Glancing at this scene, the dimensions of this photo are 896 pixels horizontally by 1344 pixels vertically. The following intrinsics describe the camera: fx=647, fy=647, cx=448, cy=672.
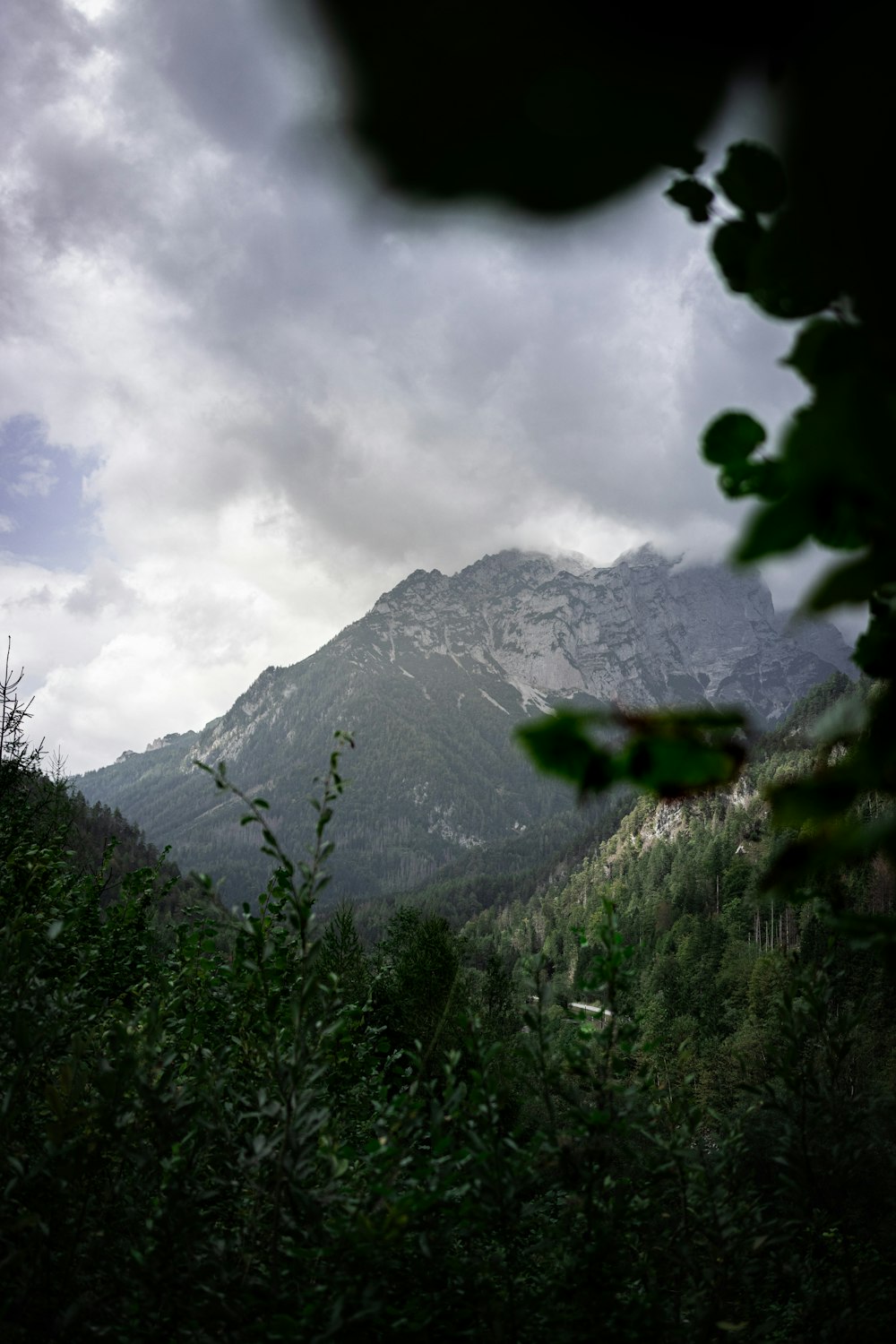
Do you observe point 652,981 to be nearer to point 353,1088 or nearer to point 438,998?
point 438,998

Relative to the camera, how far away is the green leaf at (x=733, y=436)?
913 mm

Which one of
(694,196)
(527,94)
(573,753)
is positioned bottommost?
(573,753)

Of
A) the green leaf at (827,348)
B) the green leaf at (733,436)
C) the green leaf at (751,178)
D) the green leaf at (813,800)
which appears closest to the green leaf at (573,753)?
the green leaf at (813,800)

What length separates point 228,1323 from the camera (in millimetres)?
1914

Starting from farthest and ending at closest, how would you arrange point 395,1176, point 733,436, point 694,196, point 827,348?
point 395,1176, point 694,196, point 733,436, point 827,348

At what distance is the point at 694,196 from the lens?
1037 mm

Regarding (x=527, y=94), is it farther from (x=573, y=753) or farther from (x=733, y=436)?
(x=573, y=753)

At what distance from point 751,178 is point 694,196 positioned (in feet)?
0.62

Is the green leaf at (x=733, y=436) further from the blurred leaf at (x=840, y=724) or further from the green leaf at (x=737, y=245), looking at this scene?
the blurred leaf at (x=840, y=724)

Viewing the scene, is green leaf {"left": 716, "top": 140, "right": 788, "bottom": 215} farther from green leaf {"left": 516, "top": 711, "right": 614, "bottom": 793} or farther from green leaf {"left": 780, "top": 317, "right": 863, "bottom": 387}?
green leaf {"left": 516, "top": 711, "right": 614, "bottom": 793}

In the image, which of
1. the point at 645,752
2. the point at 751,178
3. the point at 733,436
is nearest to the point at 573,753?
the point at 645,752

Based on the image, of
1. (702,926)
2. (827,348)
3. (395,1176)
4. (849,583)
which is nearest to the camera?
(849,583)

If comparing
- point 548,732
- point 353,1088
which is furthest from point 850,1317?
point 548,732

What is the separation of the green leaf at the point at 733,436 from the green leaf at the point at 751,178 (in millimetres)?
278
